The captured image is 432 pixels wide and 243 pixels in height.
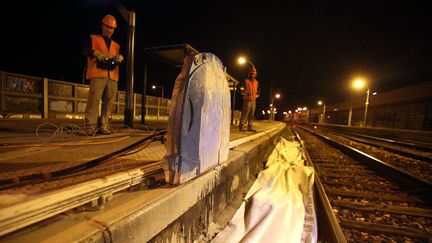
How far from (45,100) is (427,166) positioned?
15.1m

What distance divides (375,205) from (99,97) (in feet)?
16.9

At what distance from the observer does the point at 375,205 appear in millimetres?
3426

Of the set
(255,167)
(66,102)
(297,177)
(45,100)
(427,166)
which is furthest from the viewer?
(66,102)

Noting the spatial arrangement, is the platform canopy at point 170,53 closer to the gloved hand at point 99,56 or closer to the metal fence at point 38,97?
the gloved hand at point 99,56

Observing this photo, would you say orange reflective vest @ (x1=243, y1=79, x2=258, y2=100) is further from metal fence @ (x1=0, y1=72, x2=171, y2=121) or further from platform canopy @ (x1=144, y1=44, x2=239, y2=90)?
metal fence @ (x1=0, y1=72, x2=171, y2=121)

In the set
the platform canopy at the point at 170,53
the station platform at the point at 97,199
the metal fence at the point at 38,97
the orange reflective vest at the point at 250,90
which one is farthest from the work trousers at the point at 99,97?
the metal fence at the point at 38,97

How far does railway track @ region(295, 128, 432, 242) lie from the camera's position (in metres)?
2.61

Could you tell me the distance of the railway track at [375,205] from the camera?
2.61 m

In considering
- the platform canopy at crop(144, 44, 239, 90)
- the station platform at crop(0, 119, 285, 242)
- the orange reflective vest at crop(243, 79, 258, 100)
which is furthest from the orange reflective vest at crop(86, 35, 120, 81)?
the orange reflective vest at crop(243, 79, 258, 100)

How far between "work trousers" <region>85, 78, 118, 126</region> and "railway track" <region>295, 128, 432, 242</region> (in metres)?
4.24

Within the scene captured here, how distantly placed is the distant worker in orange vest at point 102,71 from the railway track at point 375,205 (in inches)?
168

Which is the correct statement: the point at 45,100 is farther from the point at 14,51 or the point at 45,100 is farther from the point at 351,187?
the point at 14,51

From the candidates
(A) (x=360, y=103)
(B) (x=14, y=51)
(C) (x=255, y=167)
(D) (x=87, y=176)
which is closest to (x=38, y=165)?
(D) (x=87, y=176)

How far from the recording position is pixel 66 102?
1089 cm
